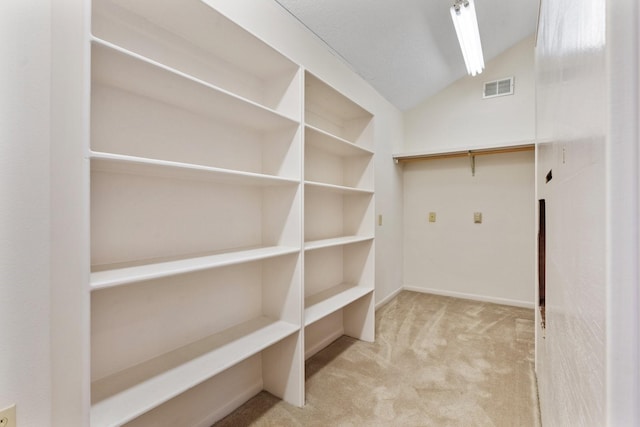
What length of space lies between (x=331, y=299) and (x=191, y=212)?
51.3 inches

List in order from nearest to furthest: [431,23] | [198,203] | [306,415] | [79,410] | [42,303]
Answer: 1. [79,410]
2. [42,303]
3. [198,203]
4. [306,415]
5. [431,23]

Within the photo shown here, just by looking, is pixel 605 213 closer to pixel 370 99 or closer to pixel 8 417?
pixel 8 417

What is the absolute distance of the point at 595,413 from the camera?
20.4 inches

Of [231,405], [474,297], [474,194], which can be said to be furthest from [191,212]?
[474,297]

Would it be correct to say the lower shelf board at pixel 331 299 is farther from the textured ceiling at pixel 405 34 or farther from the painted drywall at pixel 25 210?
the textured ceiling at pixel 405 34

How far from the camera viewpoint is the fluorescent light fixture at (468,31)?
226 cm

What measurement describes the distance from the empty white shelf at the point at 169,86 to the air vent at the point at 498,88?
316 centimetres

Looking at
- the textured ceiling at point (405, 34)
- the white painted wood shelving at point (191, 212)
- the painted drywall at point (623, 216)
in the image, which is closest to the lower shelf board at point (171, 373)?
the white painted wood shelving at point (191, 212)

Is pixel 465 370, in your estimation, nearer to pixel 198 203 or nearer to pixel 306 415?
pixel 306 415

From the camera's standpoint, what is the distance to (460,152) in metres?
3.66

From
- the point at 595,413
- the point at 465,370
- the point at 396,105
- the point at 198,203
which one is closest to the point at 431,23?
the point at 396,105

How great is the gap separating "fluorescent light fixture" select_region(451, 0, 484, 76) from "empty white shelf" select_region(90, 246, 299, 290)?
217 centimetres

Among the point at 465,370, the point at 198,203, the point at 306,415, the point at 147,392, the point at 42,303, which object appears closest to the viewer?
the point at 42,303

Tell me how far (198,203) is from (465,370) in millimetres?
2189
